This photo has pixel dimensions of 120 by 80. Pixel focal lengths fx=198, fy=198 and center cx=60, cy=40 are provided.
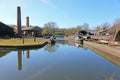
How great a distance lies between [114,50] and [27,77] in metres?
12.7

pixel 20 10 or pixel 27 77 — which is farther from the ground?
pixel 20 10

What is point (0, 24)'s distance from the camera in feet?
175

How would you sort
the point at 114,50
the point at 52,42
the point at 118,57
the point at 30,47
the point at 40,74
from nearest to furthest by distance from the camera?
the point at 40,74, the point at 118,57, the point at 114,50, the point at 30,47, the point at 52,42

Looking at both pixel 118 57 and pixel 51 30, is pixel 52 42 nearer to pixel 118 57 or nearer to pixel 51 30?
pixel 118 57

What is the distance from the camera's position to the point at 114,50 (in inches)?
855

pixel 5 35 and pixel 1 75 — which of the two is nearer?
pixel 1 75

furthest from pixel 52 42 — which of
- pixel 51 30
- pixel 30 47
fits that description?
pixel 51 30

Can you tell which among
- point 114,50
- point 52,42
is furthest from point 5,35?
point 114,50

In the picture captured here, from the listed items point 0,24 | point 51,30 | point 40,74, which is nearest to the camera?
point 40,74

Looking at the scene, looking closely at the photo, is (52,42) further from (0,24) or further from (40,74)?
(40,74)

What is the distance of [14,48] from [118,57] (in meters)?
13.8

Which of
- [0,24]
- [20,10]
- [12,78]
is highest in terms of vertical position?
[20,10]

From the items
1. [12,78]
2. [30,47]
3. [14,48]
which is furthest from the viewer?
[30,47]

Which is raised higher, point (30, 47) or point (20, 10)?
point (20, 10)
